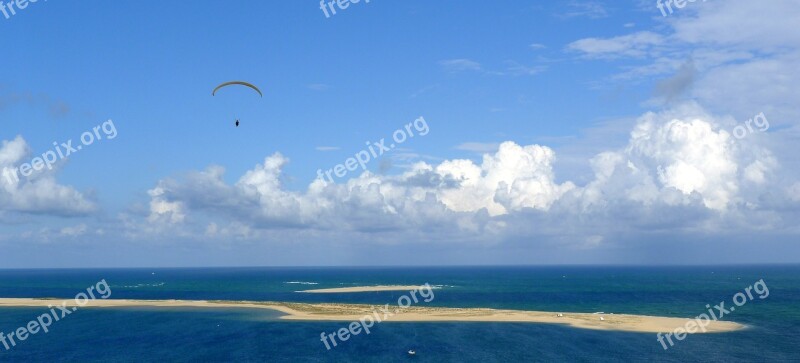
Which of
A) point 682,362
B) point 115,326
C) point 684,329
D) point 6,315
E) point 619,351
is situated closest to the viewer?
point 682,362

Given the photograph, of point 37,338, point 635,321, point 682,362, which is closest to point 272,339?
point 37,338

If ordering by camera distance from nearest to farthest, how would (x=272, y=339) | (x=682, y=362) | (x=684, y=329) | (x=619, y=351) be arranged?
(x=682, y=362) → (x=619, y=351) → (x=272, y=339) → (x=684, y=329)

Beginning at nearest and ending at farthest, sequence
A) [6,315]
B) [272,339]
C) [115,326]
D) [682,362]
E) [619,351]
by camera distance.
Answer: [682,362]
[619,351]
[272,339]
[115,326]
[6,315]

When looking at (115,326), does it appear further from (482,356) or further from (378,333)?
(482,356)

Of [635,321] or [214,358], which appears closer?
[214,358]

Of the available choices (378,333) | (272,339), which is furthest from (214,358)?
(378,333)

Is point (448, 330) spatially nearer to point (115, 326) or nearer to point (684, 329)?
point (684, 329)

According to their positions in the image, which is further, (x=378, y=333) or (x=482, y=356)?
(x=378, y=333)

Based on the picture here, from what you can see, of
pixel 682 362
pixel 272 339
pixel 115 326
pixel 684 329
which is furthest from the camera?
pixel 115 326

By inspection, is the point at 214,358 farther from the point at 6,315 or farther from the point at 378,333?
the point at 6,315
